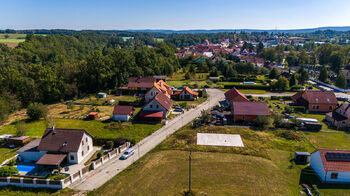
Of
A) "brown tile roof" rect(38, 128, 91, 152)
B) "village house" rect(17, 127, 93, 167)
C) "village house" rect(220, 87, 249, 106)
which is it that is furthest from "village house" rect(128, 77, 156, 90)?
"brown tile roof" rect(38, 128, 91, 152)

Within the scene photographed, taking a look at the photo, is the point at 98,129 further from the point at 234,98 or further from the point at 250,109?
the point at 234,98

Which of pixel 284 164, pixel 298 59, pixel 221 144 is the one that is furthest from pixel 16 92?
pixel 298 59

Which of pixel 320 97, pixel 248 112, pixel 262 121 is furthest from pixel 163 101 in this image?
pixel 320 97

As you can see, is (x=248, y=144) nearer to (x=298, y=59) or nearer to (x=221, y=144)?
(x=221, y=144)

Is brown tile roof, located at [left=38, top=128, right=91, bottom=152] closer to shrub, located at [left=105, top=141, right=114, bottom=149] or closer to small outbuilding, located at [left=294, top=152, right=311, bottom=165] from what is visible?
shrub, located at [left=105, top=141, right=114, bottom=149]

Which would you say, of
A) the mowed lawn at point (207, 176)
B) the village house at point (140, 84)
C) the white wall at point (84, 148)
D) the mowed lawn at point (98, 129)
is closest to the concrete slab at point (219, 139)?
the mowed lawn at point (207, 176)

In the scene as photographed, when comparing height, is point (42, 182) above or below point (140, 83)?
below

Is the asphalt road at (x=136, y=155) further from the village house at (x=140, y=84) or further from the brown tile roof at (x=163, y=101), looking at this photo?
the village house at (x=140, y=84)
